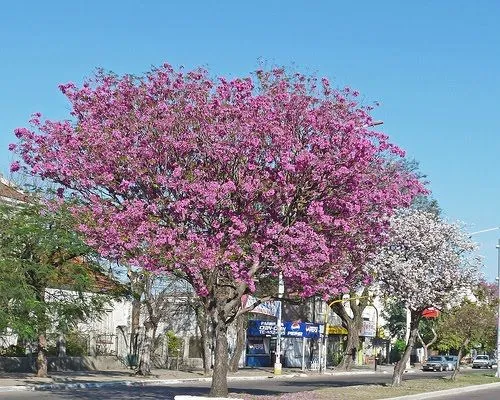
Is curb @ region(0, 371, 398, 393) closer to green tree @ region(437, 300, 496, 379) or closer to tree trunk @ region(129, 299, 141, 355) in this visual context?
tree trunk @ region(129, 299, 141, 355)

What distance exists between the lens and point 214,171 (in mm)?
21094

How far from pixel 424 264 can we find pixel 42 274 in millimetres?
14362

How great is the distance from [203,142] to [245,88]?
5.35 ft

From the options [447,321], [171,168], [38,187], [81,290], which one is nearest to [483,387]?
[447,321]

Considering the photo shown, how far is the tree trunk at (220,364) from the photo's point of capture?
22828 millimetres

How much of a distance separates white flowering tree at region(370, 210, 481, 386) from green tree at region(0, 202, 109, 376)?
11463mm

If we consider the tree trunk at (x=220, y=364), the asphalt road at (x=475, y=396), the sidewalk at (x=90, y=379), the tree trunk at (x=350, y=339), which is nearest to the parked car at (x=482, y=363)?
the tree trunk at (x=350, y=339)

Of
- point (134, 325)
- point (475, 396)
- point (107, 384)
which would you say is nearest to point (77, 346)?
point (134, 325)

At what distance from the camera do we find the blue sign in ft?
186

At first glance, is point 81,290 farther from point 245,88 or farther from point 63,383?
point 245,88

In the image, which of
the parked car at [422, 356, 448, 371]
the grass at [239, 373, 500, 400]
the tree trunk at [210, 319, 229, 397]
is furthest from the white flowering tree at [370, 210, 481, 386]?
the parked car at [422, 356, 448, 371]

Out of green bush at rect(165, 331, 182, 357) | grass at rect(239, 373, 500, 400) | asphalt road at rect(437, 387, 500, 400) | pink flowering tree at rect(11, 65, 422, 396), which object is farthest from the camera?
green bush at rect(165, 331, 182, 357)

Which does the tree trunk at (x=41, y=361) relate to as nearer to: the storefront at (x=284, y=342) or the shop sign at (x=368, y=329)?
the storefront at (x=284, y=342)

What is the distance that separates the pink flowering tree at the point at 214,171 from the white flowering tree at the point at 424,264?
1090 centimetres
